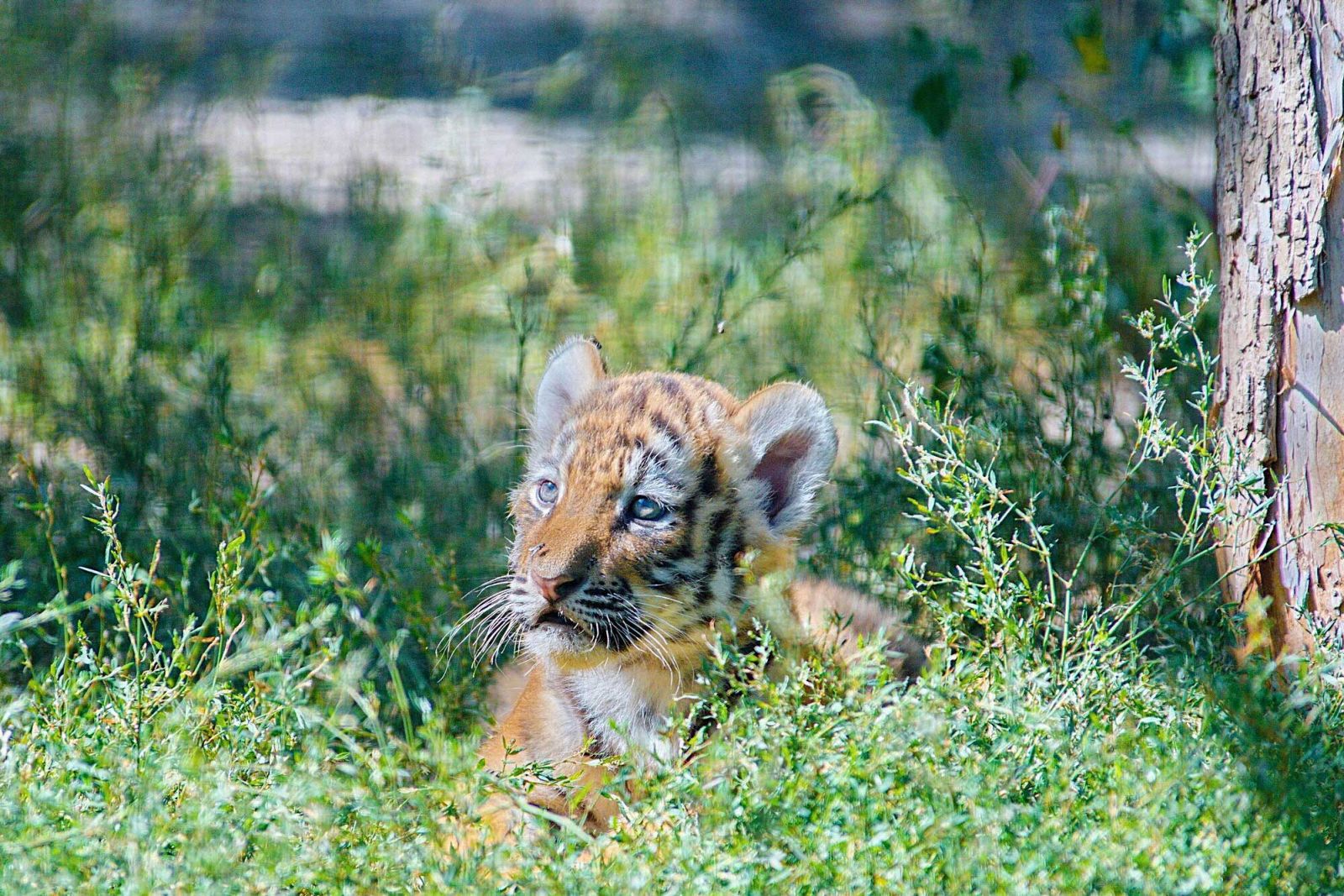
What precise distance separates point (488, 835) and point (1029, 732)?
0.96 m

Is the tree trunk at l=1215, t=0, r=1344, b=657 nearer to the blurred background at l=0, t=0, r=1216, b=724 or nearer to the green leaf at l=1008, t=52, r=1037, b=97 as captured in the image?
the blurred background at l=0, t=0, r=1216, b=724

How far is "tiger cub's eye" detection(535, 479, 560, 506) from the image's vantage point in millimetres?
3389

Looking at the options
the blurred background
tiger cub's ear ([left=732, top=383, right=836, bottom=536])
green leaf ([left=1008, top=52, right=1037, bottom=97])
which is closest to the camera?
tiger cub's ear ([left=732, top=383, right=836, bottom=536])

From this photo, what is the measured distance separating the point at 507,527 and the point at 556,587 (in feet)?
4.39

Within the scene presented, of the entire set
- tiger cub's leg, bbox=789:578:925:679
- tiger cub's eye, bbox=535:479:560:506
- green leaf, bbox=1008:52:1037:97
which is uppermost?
green leaf, bbox=1008:52:1037:97

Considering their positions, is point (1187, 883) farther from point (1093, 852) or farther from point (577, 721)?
point (577, 721)

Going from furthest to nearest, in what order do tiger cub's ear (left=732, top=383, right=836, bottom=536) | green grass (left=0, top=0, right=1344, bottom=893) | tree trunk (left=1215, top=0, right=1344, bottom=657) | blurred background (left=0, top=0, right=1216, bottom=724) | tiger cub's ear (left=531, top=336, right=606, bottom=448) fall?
blurred background (left=0, top=0, right=1216, bottom=724)
tiger cub's ear (left=531, top=336, right=606, bottom=448)
tiger cub's ear (left=732, top=383, right=836, bottom=536)
tree trunk (left=1215, top=0, right=1344, bottom=657)
green grass (left=0, top=0, right=1344, bottom=893)

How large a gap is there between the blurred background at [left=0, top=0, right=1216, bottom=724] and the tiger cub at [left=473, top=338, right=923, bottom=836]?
0.35 meters

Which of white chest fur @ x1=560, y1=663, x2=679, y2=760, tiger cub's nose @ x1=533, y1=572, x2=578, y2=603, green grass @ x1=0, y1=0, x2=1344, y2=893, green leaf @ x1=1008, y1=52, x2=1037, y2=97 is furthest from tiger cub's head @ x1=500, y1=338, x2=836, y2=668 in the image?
green leaf @ x1=1008, y1=52, x2=1037, y2=97

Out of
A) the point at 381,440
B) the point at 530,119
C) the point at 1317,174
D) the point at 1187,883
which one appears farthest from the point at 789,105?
the point at 1187,883

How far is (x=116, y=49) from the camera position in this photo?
5.88 metres

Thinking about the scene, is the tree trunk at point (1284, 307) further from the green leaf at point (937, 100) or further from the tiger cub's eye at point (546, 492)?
the tiger cub's eye at point (546, 492)

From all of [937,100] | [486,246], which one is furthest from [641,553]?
[486,246]

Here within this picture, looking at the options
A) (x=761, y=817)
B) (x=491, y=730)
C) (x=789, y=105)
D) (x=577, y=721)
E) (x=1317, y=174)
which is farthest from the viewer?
(x=789, y=105)
